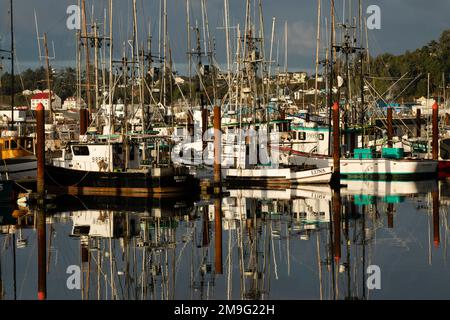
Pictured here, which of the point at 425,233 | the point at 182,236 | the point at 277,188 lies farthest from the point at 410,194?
the point at 182,236

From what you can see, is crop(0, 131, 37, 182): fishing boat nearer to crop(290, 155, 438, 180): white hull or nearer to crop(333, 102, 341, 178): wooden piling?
crop(333, 102, 341, 178): wooden piling

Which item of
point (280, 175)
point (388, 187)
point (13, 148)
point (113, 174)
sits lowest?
point (388, 187)

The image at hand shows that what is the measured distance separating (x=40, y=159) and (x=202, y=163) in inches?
655

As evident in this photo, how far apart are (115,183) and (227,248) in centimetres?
1576

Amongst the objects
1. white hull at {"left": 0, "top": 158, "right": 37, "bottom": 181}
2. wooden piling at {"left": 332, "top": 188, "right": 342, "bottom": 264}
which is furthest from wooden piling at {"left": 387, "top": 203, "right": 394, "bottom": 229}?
white hull at {"left": 0, "top": 158, "right": 37, "bottom": 181}

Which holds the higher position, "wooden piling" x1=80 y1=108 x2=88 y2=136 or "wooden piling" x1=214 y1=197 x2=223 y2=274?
"wooden piling" x1=80 y1=108 x2=88 y2=136

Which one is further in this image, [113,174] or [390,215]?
[113,174]

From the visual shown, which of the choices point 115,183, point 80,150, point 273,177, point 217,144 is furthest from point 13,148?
point 273,177

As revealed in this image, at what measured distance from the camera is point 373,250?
26.9m

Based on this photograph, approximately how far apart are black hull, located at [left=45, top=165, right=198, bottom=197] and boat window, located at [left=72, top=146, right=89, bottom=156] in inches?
48.1

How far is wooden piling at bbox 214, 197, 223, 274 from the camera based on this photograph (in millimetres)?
24953

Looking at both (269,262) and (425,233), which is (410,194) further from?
(269,262)

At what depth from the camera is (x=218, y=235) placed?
100 feet

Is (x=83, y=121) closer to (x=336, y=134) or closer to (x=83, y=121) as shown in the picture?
A: (x=83, y=121)
